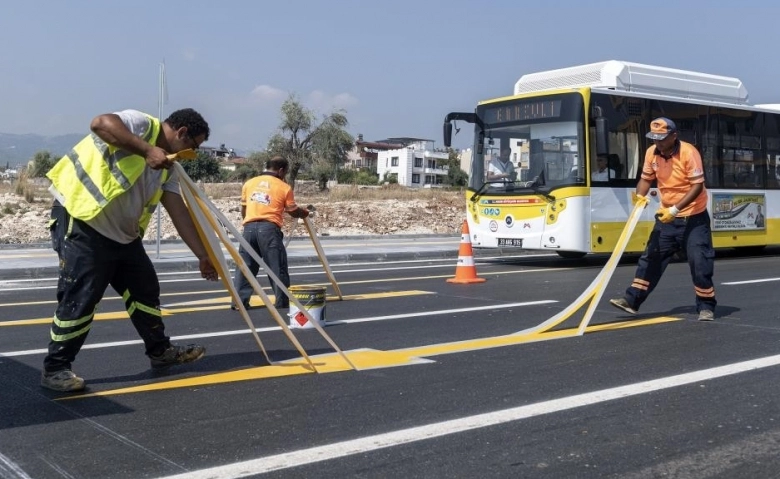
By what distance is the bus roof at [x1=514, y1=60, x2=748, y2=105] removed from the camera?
17641 mm

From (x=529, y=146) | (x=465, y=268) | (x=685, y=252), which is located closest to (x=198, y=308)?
(x=465, y=268)

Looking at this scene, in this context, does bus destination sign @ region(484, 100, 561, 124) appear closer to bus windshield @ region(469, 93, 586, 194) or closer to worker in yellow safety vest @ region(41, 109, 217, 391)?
bus windshield @ region(469, 93, 586, 194)

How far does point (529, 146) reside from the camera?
17000mm

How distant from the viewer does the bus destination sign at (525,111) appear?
55.0 feet

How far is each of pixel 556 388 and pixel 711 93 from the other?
50.5 ft

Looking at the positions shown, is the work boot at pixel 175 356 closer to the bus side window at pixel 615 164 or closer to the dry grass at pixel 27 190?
the bus side window at pixel 615 164

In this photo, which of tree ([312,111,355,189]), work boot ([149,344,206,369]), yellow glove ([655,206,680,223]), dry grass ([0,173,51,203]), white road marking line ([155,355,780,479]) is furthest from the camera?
tree ([312,111,355,189])

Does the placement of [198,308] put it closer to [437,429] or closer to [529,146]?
[437,429]

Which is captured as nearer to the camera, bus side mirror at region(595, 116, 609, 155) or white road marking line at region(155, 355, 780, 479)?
white road marking line at region(155, 355, 780, 479)

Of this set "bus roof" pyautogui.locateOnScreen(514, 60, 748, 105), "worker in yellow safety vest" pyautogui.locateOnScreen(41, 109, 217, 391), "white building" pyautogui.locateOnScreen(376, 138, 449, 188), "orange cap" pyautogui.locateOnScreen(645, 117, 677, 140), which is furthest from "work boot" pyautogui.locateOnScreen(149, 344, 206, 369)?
"white building" pyautogui.locateOnScreen(376, 138, 449, 188)

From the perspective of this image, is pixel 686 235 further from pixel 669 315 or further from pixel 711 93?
pixel 711 93

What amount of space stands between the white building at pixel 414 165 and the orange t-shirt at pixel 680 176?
382 ft

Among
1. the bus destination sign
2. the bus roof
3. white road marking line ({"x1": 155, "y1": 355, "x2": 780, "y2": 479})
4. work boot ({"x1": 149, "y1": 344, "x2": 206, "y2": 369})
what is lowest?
white road marking line ({"x1": 155, "y1": 355, "x2": 780, "y2": 479})

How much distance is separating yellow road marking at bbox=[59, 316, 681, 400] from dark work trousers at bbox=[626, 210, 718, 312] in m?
0.86
